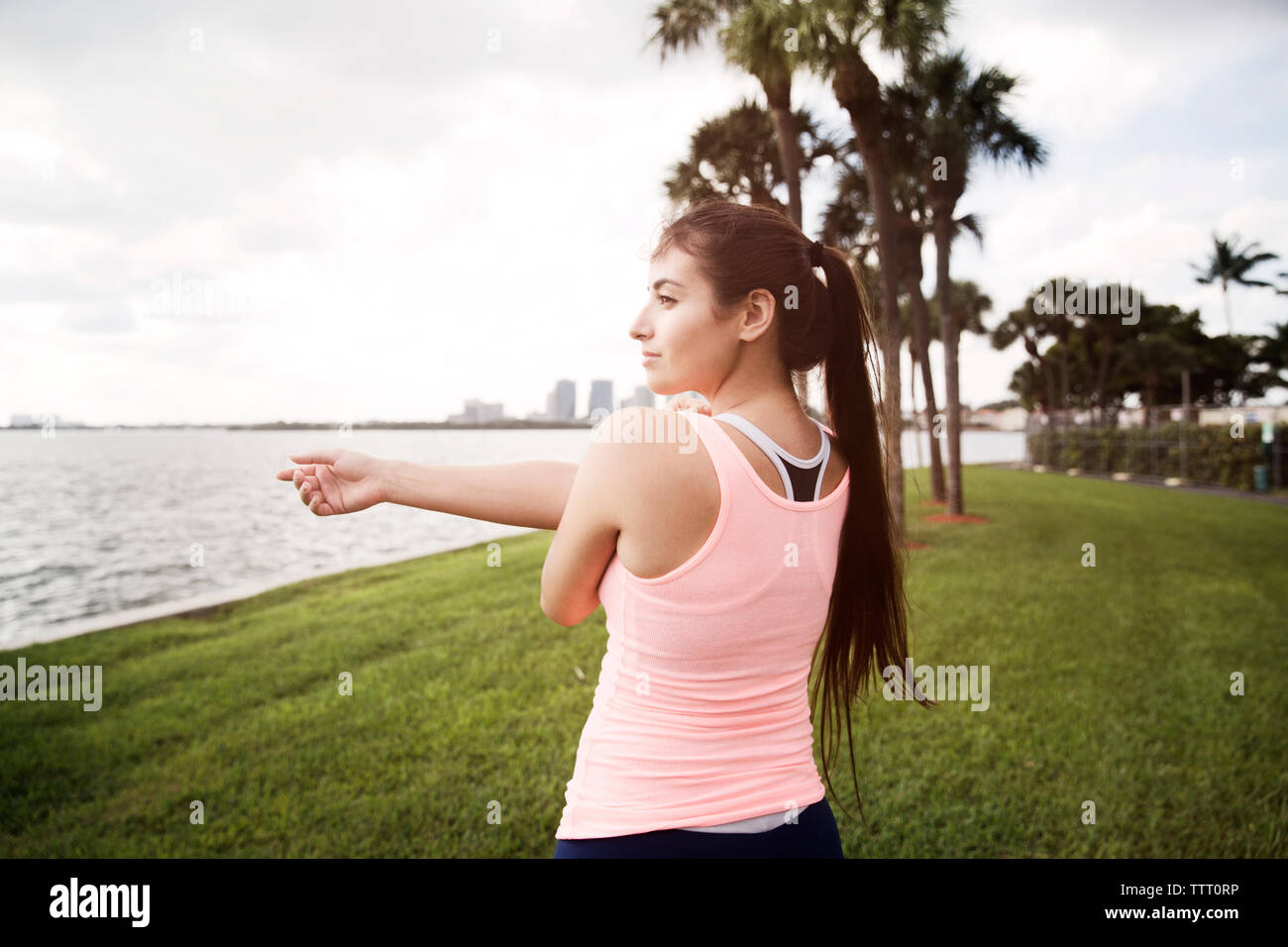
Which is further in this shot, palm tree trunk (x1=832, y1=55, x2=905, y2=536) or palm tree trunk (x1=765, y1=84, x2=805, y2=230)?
palm tree trunk (x1=832, y1=55, x2=905, y2=536)

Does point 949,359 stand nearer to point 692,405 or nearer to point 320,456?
point 692,405

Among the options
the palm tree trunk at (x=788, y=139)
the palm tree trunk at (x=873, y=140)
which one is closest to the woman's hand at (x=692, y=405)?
the palm tree trunk at (x=788, y=139)

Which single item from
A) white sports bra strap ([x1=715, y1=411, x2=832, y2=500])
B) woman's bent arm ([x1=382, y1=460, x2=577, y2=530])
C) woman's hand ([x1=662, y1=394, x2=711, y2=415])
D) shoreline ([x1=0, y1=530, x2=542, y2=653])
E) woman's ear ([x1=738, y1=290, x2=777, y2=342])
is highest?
woman's ear ([x1=738, y1=290, x2=777, y2=342])

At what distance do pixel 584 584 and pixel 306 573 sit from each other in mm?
12123

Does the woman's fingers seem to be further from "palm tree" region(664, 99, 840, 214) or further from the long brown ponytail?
"palm tree" region(664, 99, 840, 214)

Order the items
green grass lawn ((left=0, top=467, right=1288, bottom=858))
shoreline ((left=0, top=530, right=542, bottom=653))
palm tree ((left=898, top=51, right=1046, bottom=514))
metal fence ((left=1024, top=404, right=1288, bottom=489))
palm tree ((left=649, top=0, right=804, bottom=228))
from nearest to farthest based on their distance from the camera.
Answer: green grass lawn ((left=0, top=467, right=1288, bottom=858)) < shoreline ((left=0, top=530, right=542, bottom=653)) < palm tree ((left=649, top=0, right=804, bottom=228)) < palm tree ((left=898, top=51, right=1046, bottom=514)) < metal fence ((left=1024, top=404, right=1288, bottom=489))

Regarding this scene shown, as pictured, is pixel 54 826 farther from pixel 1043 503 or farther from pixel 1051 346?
pixel 1051 346

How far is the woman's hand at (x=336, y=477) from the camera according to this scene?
1.36 m

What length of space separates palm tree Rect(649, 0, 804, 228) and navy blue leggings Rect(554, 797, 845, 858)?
913 centimetres

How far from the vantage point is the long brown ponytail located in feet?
4.26

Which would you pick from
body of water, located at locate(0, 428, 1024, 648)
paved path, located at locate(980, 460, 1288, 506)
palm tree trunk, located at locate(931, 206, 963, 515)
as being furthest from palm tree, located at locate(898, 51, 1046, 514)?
paved path, located at locate(980, 460, 1288, 506)

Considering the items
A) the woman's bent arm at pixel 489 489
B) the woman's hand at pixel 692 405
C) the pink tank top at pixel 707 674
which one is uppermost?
the woman's hand at pixel 692 405

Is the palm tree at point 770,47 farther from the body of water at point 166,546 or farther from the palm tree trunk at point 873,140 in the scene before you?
the body of water at point 166,546
